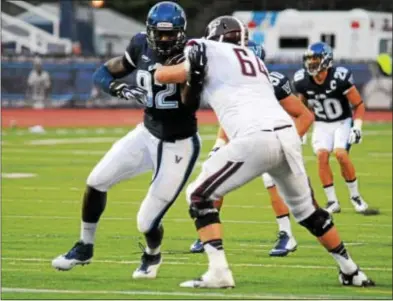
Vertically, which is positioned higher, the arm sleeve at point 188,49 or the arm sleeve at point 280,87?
the arm sleeve at point 188,49

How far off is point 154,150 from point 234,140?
40.6 inches

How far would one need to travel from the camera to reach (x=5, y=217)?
14836 mm

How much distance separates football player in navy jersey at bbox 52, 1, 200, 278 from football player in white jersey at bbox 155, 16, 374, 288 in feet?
1.97

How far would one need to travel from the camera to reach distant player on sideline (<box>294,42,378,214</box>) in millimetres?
16188

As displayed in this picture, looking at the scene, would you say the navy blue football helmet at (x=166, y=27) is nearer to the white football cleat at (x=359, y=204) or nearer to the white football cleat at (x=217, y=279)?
the white football cleat at (x=217, y=279)

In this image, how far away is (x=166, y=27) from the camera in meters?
10.3

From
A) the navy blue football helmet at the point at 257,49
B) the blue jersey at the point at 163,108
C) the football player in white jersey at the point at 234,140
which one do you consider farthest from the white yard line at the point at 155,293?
the navy blue football helmet at the point at 257,49

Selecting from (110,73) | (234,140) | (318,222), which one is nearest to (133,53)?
(110,73)

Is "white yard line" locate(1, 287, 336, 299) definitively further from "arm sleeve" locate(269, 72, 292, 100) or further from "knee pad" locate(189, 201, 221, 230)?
"arm sleeve" locate(269, 72, 292, 100)

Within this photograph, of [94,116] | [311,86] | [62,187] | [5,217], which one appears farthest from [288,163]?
[94,116]

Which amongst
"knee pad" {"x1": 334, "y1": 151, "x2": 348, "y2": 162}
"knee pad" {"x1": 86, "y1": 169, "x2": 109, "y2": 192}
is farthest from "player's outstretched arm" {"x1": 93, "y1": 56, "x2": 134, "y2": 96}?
"knee pad" {"x1": 334, "y1": 151, "x2": 348, "y2": 162}

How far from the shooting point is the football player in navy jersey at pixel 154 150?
34.0 ft

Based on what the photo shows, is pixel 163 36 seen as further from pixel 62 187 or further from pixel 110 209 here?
pixel 62 187

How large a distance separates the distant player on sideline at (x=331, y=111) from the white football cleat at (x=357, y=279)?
6034 millimetres
